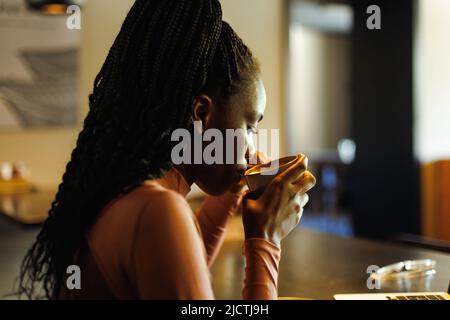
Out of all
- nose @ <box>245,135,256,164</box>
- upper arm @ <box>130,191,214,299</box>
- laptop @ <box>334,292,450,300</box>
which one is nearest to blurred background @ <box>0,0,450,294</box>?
laptop @ <box>334,292,450,300</box>

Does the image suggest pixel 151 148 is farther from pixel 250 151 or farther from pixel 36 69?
pixel 36 69

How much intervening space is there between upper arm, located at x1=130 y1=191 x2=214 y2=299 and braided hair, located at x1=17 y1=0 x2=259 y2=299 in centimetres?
9

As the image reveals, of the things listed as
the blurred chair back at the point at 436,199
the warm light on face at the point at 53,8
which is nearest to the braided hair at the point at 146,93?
the warm light on face at the point at 53,8

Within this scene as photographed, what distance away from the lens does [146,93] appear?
74 cm

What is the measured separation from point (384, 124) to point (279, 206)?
3643 mm

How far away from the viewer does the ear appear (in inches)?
29.5

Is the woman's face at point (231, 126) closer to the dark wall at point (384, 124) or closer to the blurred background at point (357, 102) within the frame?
the blurred background at point (357, 102)

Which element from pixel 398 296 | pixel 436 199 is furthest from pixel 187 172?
pixel 436 199

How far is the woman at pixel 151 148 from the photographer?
68 cm

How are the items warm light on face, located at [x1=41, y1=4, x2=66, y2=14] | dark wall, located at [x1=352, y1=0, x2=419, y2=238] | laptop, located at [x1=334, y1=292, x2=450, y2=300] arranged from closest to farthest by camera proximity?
laptop, located at [x1=334, y1=292, x2=450, y2=300], warm light on face, located at [x1=41, y1=4, x2=66, y2=14], dark wall, located at [x1=352, y1=0, x2=419, y2=238]

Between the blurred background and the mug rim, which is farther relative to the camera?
the blurred background

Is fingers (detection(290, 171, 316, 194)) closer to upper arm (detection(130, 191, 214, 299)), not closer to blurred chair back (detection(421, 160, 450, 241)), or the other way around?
upper arm (detection(130, 191, 214, 299))
